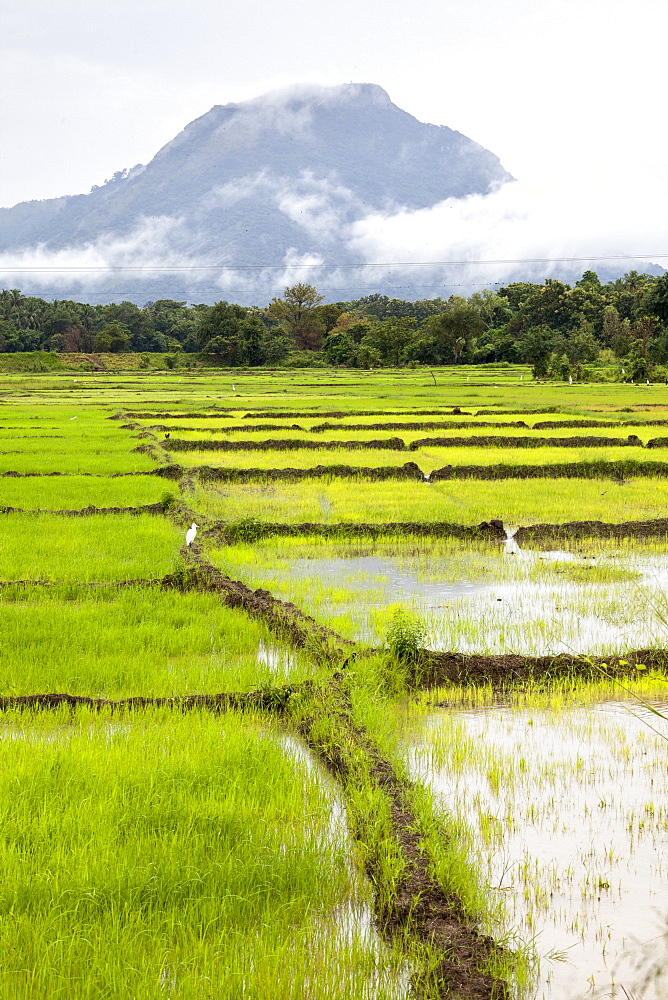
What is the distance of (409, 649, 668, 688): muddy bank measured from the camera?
552 cm

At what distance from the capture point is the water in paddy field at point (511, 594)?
6.39 meters

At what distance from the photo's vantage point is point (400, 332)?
69312mm

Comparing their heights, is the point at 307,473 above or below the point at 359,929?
above

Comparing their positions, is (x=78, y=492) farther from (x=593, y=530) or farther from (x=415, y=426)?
(x=415, y=426)

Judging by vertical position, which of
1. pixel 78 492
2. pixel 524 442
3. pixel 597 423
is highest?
pixel 597 423

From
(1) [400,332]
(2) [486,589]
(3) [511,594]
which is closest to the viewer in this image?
(3) [511,594]

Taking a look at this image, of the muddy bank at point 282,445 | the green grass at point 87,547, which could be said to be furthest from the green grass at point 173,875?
the muddy bank at point 282,445

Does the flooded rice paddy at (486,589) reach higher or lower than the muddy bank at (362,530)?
lower

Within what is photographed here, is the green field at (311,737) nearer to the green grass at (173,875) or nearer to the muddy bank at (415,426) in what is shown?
the green grass at (173,875)

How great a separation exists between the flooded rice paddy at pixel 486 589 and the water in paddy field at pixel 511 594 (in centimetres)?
1

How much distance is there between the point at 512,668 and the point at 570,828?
6.53 ft

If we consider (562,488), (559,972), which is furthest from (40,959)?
(562,488)

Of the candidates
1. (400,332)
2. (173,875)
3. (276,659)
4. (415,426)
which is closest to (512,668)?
(276,659)

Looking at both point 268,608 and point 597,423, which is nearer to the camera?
point 268,608
